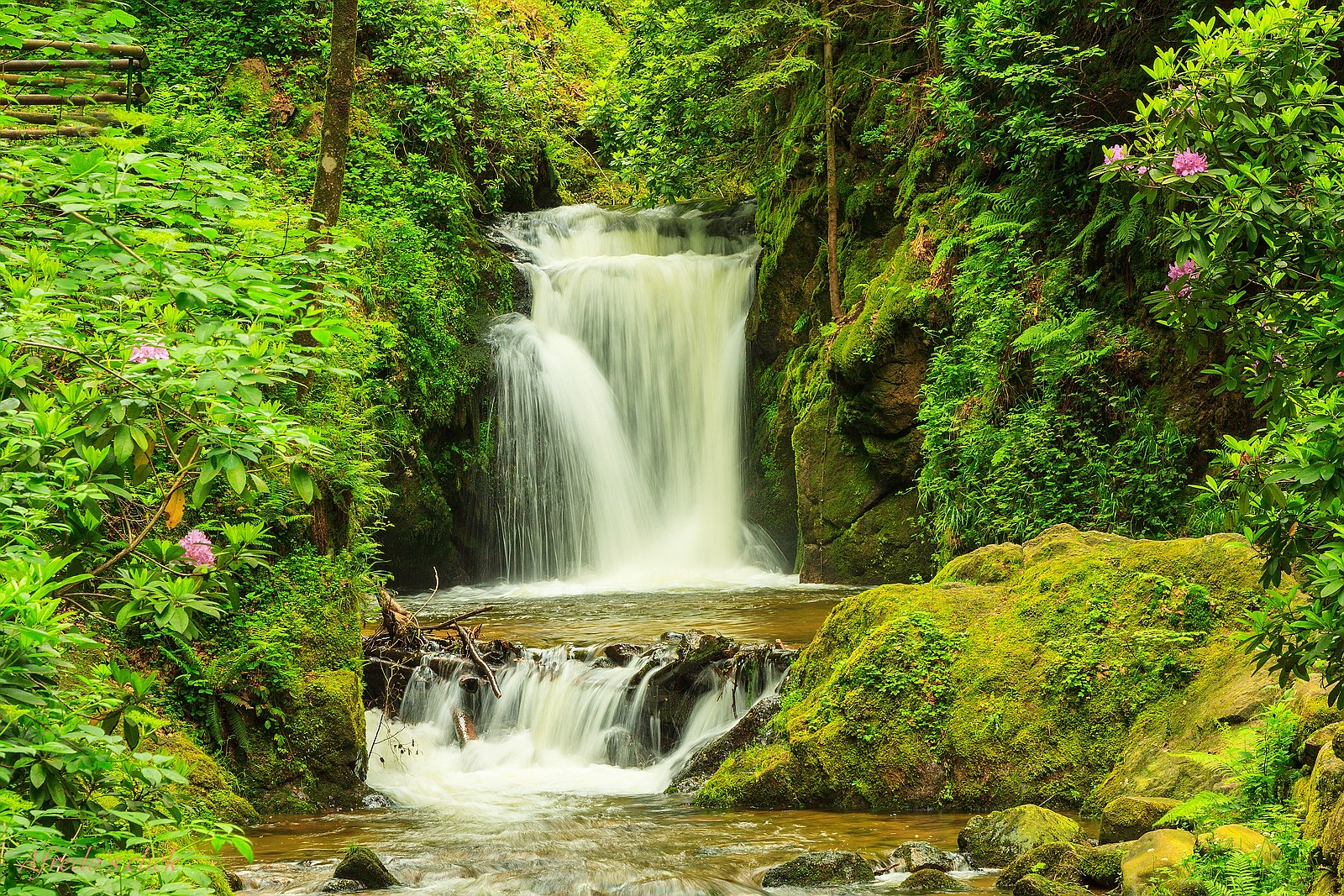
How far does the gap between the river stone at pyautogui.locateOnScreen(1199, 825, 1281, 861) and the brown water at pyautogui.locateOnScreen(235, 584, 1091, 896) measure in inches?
48.6

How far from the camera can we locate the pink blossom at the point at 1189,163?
3.39 meters

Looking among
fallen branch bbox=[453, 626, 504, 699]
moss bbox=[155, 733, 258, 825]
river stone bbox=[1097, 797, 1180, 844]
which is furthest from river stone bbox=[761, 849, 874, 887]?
fallen branch bbox=[453, 626, 504, 699]

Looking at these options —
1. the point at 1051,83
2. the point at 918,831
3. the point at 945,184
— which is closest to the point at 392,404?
the point at 945,184

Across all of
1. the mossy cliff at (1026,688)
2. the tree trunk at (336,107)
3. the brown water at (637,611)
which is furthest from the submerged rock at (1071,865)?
the tree trunk at (336,107)

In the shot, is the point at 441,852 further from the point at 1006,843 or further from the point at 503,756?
the point at 1006,843

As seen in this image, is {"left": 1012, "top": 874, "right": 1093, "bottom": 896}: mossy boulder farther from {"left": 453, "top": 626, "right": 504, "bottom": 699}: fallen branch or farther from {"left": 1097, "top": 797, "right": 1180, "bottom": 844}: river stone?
{"left": 453, "top": 626, "right": 504, "bottom": 699}: fallen branch

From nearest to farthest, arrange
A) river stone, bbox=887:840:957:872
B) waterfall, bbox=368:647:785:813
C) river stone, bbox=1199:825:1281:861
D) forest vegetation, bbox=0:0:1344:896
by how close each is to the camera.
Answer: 1. forest vegetation, bbox=0:0:1344:896
2. river stone, bbox=1199:825:1281:861
3. river stone, bbox=887:840:957:872
4. waterfall, bbox=368:647:785:813

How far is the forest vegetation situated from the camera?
10.0ft

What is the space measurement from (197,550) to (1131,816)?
4238mm

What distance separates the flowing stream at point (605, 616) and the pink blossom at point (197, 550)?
2.68 meters

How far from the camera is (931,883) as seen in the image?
504 cm

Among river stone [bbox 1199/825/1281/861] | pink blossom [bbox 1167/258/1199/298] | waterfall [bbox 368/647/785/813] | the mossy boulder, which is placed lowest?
waterfall [bbox 368/647/785/813]

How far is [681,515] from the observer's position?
1680cm

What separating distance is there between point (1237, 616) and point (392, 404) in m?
11.3
